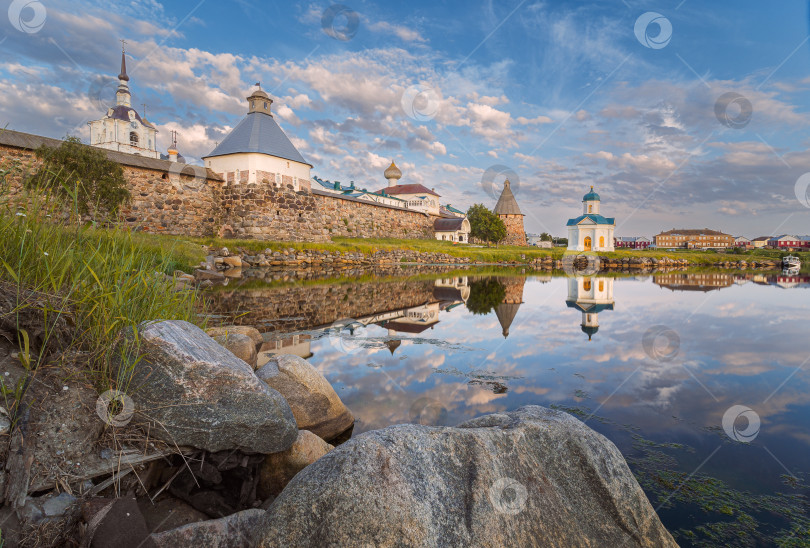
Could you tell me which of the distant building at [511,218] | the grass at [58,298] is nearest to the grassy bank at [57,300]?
the grass at [58,298]

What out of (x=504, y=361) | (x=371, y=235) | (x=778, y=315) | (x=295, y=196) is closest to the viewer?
(x=504, y=361)

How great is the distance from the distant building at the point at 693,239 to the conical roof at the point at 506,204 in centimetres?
5976

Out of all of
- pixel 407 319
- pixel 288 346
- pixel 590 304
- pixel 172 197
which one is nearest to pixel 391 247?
pixel 172 197

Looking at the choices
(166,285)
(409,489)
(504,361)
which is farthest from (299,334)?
(409,489)

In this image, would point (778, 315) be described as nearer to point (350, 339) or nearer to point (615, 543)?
point (350, 339)

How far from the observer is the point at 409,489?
6.07 ft

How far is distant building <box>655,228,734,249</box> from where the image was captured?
112625 millimetres

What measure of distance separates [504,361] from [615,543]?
4.22 m

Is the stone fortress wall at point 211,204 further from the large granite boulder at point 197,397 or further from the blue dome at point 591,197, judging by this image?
the blue dome at point 591,197

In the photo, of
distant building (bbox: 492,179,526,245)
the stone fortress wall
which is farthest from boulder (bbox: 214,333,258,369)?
distant building (bbox: 492,179,526,245)

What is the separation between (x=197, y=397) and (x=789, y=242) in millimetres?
135693

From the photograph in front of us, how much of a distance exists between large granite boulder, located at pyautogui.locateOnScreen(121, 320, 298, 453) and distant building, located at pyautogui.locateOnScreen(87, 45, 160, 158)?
216 feet

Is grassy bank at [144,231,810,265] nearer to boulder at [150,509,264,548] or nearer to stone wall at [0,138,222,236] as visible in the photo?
stone wall at [0,138,222,236]

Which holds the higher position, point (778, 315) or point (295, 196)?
point (295, 196)
